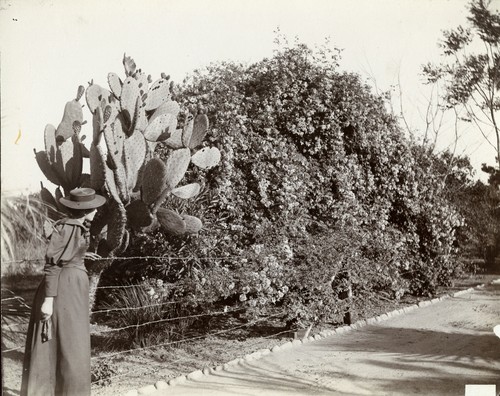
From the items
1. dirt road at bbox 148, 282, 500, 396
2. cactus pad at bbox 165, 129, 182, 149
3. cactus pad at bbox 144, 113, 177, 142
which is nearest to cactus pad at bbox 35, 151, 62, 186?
cactus pad at bbox 144, 113, 177, 142

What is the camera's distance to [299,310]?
6.93m

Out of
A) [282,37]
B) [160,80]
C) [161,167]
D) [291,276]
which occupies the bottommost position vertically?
[291,276]

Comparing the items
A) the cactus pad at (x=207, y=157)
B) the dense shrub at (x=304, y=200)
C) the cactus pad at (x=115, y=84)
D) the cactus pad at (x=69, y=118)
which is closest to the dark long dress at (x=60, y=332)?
the cactus pad at (x=69, y=118)

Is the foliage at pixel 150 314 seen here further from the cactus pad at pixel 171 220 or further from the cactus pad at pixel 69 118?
the cactus pad at pixel 69 118

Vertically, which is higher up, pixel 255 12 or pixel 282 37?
pixel 282 37

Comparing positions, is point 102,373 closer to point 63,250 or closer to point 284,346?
point 63,250

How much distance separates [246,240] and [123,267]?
1767 millimetres

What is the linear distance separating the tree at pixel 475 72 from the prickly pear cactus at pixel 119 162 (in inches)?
133

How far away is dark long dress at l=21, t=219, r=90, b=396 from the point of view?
4.03 metres

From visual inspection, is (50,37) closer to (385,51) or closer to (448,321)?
(385,51)

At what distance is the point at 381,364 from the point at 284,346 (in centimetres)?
134

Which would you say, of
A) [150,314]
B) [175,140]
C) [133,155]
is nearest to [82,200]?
[133,155]

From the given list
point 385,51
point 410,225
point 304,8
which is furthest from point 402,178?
point 304,8

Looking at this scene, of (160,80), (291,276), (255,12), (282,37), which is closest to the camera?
(255,12)
